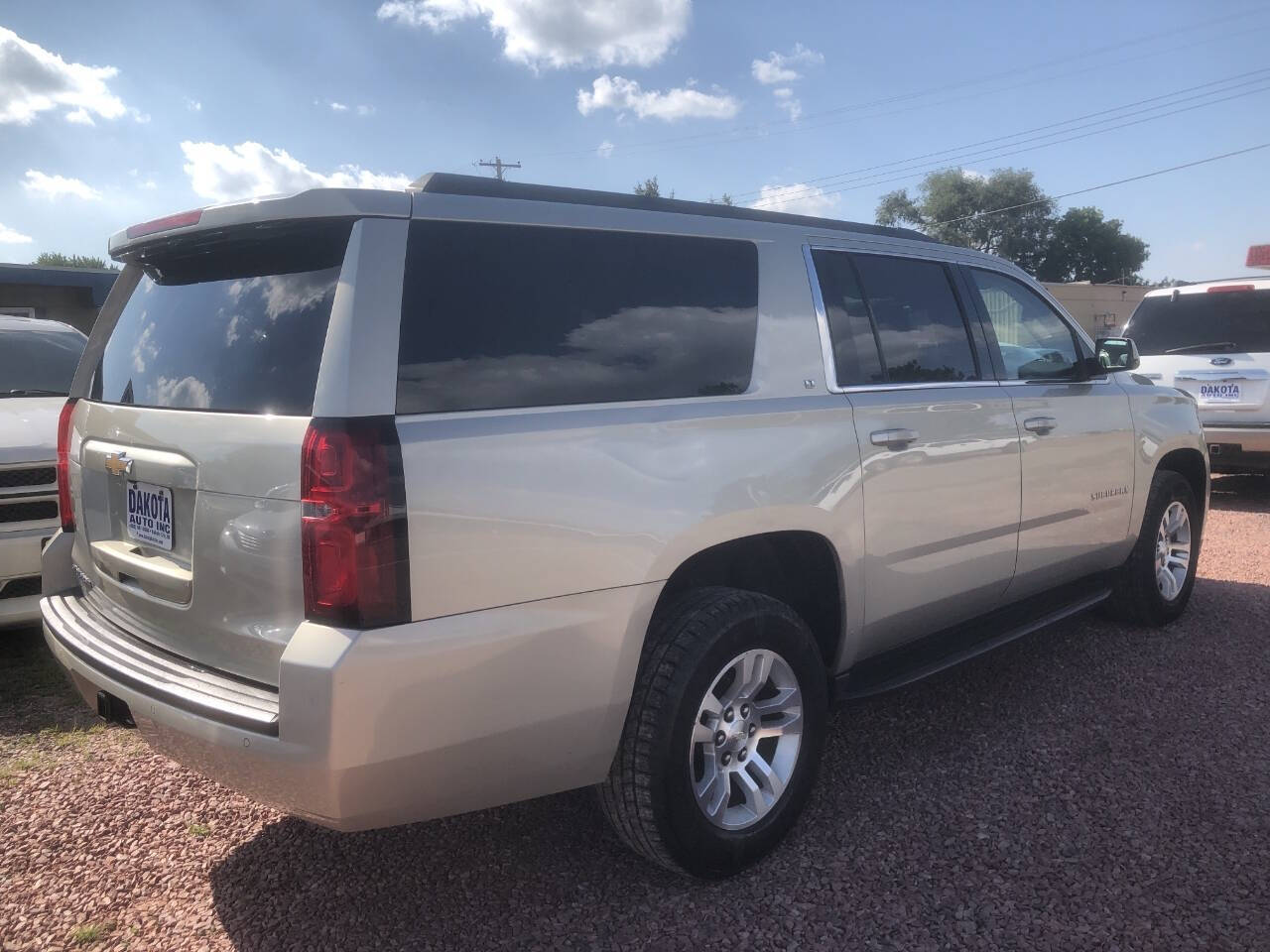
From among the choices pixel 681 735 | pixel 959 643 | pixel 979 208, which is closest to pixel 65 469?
pixel 681 735

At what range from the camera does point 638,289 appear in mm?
2740

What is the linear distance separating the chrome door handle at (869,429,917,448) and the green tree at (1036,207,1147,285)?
66959 millimetres

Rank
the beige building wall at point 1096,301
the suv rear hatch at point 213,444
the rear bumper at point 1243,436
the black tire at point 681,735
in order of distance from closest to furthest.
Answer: the suv rear hatch at point 213,444
the black tire at point 681,735
the rear bumper at point 1243,436
the beige building wall at point 1096,301

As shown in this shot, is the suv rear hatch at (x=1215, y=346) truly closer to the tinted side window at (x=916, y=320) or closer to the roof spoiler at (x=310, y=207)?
the tinted side window at (x=916, y=320)

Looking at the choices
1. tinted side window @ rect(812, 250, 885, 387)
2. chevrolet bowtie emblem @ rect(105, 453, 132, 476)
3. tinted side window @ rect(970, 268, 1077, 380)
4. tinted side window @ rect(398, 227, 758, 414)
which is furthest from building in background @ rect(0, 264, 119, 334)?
tinted side window @ rect(398, 227, 758, 414)

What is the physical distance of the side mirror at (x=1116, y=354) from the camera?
451 cm

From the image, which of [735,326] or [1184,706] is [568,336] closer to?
[735,326]

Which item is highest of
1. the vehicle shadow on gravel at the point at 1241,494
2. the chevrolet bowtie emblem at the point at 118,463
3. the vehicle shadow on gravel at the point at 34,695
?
the chevrolet bowtie emblem at the point at 118,463

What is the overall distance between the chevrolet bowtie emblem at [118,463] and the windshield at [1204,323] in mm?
8536

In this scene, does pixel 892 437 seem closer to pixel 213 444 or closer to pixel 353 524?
pixel 353 524

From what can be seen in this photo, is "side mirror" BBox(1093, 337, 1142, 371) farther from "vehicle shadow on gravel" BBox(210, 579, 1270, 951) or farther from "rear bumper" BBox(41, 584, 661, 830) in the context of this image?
"rear bumper" BBox(41, 584, 661, 830)

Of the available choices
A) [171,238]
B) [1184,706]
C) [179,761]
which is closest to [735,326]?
[171,238]

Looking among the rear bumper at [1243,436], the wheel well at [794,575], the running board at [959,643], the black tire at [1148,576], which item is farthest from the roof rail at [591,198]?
the rear bumper at [1243,436]

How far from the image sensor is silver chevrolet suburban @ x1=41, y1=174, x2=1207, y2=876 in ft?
7.04
